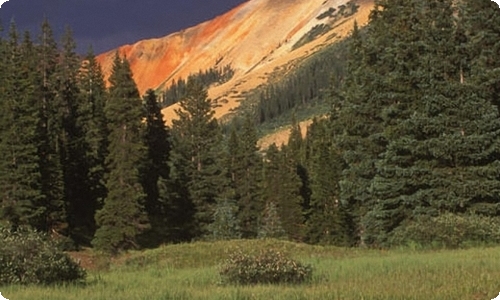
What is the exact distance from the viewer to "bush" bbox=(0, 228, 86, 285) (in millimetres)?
17359

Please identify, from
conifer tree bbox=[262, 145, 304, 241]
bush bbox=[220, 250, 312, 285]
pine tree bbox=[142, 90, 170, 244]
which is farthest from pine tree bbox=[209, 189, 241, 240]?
bush bbox=[220, 250, 312, 285]

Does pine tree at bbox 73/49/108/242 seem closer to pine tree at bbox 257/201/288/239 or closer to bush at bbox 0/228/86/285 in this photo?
pine tree at bbox 257/201/288/239

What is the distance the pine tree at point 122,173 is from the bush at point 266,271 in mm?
35319

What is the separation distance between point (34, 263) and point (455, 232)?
16.7 meters

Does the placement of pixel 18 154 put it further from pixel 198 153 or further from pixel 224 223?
pixel 198 153

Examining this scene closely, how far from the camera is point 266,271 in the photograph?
→ 1705 cm

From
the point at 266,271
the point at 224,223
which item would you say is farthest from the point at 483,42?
the point at 266,271

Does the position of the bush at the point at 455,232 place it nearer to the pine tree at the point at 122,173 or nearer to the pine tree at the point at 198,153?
the pine tree at the point at 122,173

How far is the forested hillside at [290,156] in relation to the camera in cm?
3569

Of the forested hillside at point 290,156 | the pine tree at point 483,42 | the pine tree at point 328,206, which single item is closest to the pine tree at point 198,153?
the forested hillside at point 290,156

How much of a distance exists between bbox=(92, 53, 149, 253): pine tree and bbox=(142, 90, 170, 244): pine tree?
1439 cm

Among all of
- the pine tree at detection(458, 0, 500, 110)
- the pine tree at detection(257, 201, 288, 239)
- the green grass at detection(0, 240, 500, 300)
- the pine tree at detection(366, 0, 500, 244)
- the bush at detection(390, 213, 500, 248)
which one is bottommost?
the green grass at detection(0, 240, 500, 300)

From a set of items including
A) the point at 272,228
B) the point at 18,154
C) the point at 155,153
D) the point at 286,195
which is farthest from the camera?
the point at 286,195

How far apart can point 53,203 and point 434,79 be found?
3044 cm
